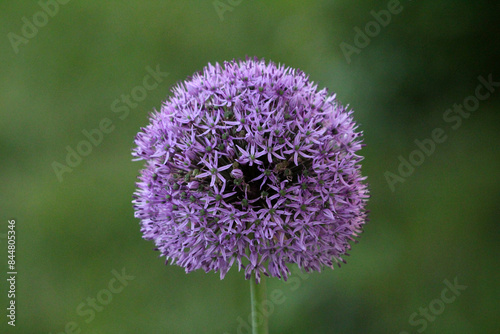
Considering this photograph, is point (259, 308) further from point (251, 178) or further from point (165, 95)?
point (165, 95)

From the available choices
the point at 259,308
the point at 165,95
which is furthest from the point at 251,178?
the point at 165,95

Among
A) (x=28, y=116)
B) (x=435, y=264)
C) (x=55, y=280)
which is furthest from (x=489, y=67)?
(x=28, y=116)

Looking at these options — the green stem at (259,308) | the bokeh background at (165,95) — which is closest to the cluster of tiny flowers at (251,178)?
the green stem at (259,308)

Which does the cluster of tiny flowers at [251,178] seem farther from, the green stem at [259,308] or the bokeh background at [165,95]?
the bokeh background at [165,95]

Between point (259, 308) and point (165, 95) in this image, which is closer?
point (259, 308)

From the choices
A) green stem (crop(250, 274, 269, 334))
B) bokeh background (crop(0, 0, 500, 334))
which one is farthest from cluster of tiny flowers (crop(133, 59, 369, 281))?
bokeh background (crop(0, 0, 500, 334))

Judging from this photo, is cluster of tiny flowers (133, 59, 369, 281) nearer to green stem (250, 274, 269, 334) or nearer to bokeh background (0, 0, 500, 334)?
green stem (250, 274, 269, 334)
